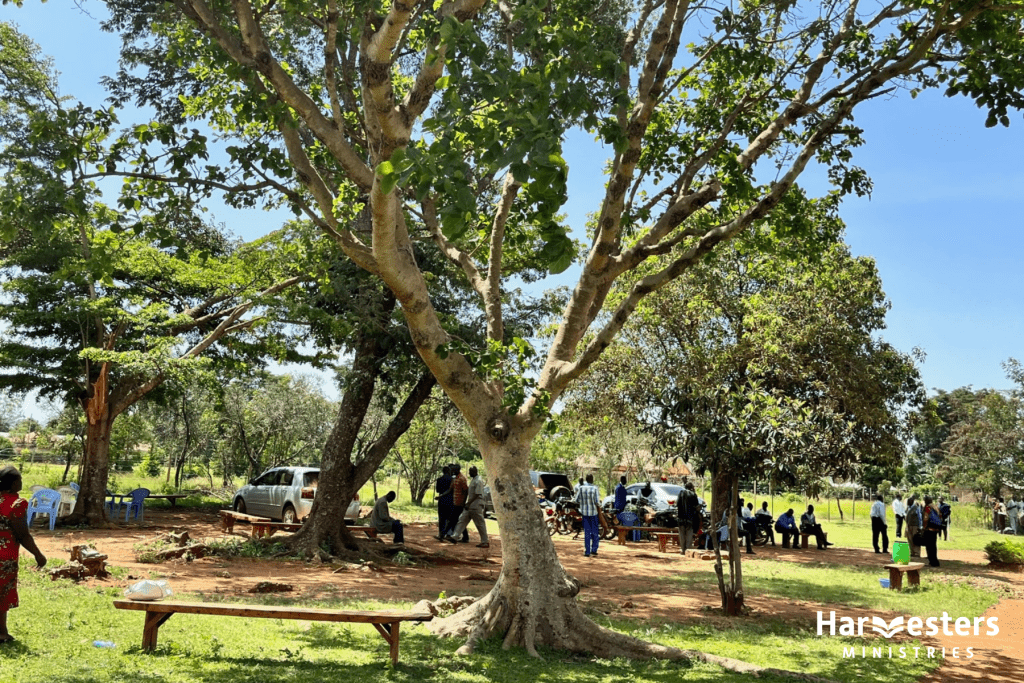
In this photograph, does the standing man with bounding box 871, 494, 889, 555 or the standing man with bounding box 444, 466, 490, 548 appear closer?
the standing man with bounding box 444, 466, 490, 548

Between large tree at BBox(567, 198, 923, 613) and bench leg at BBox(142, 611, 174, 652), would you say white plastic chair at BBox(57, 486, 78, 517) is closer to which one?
large tree at BBox(567, 198, 923, 613)

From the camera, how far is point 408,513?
28.4m

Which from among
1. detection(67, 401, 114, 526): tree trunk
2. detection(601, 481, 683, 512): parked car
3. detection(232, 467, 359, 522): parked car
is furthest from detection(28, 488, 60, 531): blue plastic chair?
detection(601, 481, 683, 512): parked car

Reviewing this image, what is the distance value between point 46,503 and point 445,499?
8.84 meters

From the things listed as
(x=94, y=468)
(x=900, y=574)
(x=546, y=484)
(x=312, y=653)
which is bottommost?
(x=312, y=653)

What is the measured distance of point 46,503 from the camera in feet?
57.3

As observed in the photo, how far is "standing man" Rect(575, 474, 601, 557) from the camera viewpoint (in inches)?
678

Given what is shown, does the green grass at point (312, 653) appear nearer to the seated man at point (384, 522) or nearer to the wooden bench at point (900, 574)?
the wooden bench at point (900, 574)

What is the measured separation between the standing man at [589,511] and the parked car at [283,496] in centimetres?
609

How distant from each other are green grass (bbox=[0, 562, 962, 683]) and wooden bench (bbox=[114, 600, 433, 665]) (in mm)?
193

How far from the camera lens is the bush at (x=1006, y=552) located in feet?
57.4

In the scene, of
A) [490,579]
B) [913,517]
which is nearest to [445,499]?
[490,579]

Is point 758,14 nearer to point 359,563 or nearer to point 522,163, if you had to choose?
point 522,163

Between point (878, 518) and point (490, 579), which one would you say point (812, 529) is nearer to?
point (878, 518)
